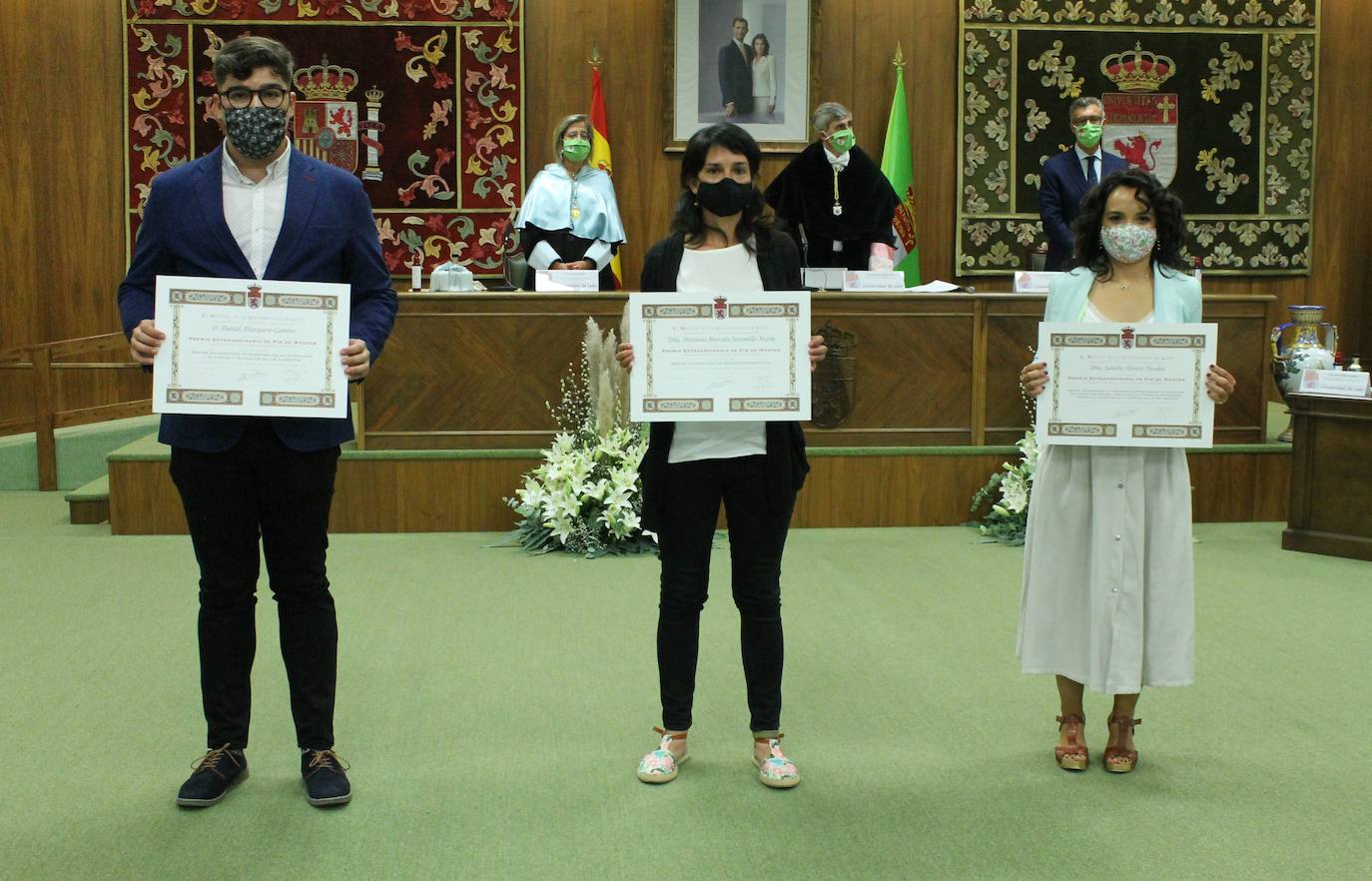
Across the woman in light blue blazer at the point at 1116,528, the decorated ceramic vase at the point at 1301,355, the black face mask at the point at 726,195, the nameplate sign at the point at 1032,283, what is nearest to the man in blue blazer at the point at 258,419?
the black face mask at the point at 726,195

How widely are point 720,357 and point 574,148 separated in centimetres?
398

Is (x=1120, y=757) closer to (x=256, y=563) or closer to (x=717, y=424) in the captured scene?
(x=717, y=424)

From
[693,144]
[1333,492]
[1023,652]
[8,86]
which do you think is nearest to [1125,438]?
[1023,652]

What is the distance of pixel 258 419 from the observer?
2.68 meters

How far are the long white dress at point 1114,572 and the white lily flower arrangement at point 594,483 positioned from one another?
8.56 feet

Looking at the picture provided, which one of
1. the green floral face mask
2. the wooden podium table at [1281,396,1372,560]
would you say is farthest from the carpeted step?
the wooden podium table at [1281,396,1372,560]

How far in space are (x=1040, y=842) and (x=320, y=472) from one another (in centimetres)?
160

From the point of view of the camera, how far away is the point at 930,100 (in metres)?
8.26

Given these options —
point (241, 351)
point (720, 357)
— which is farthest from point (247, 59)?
point (720, 357)

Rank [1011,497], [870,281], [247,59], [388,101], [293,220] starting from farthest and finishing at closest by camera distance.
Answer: [388,101]
[870,281]
[1011,497]
[293,220]
[247,59]

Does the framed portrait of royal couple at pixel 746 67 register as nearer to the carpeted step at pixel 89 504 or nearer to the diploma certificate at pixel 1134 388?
the carpeted step at pixel 89 504

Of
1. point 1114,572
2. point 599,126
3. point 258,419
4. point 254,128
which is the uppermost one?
point 599,126

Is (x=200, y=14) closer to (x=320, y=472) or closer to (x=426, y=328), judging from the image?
(x=426, y=328)

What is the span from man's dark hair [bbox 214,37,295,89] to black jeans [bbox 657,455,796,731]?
112cm
